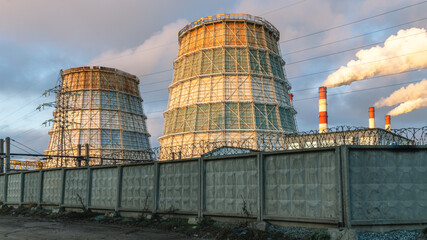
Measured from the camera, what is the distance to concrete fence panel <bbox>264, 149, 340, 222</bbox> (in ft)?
31.3

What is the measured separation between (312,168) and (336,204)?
1125 millimetres

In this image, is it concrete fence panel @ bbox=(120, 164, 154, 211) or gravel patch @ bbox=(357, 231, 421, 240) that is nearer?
gravel patch @ bbox=(357, 231, 421, 240)

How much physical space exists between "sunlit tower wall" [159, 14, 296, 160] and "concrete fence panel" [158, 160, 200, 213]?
26.1 meters

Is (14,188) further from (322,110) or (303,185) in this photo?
(322,110)

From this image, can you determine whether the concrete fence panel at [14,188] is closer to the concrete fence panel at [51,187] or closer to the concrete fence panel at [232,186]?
the concrete fence panel at [51,187]

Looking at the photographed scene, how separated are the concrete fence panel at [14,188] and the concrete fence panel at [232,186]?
50.7 feet

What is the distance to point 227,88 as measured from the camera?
43.2m

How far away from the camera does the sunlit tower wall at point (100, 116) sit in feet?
205

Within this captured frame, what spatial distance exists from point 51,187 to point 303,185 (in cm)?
1484

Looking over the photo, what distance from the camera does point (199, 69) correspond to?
45.2 meters

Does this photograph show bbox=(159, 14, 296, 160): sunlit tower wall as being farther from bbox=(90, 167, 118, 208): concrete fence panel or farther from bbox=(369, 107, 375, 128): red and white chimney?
bbox=(90, 167, 118, 208): concrete fence panel

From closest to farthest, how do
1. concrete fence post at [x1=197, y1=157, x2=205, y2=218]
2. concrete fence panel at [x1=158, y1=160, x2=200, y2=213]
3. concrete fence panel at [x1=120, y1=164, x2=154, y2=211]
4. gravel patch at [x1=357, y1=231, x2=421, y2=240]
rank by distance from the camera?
gravel patch at [x1=357, y1=231, x2=421, y2=240]
concrete fence post at [x1=197, y1=157, x2=205, y2=218]
concrete fence panel at [x1=158, y1=160, x2=200, y2=213]
concrete fence panel at [x1=120, y1=164, x2=154, y2=211]

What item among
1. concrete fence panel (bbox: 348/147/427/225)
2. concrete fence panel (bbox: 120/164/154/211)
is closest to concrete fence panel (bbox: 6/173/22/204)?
concrete fence panel (bbox: 120/164/154/211)

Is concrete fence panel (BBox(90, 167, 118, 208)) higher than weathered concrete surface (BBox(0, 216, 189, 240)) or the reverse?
higher
